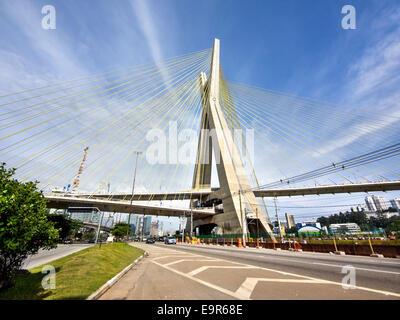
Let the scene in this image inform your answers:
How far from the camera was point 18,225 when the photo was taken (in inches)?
184

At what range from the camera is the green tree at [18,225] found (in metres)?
4.42

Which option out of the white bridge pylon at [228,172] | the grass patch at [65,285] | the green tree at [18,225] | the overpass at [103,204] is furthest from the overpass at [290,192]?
the green tree at [18,225]

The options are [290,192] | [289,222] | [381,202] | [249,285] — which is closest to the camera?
[249,285]

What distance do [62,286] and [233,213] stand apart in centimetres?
3285

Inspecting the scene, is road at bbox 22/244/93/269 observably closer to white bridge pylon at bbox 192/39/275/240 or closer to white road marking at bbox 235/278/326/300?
white road marking at bbox 235/278/326/300

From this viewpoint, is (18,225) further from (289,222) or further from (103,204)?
(289,222)

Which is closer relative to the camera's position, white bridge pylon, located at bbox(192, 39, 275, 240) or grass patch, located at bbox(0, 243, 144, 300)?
grass patch, located at bbox(0, 243, 144, 300)

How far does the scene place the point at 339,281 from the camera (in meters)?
5.94

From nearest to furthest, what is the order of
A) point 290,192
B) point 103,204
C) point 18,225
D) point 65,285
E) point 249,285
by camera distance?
point 18,225, point 65,285, point 249,285, point 103,204, point 290,192

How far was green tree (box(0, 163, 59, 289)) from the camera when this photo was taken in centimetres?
442

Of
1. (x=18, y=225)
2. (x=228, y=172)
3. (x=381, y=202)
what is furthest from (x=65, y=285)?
(x=381, y=202)

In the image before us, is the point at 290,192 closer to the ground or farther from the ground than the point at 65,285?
farther from the ground

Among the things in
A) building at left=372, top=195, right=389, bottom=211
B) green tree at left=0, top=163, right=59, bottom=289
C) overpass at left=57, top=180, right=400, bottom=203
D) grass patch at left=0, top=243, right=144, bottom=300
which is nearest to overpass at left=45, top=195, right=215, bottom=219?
overpass at left=57, top=180, right=400, bottom=203
